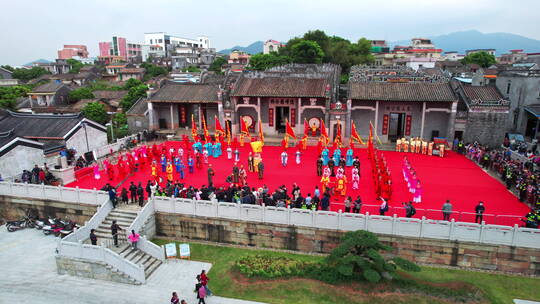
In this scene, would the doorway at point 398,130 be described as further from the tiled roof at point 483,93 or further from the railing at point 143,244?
the railing at point 143,244

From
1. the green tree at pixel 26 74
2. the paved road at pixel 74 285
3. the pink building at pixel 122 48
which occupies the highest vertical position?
the pink building at pixel 122 48

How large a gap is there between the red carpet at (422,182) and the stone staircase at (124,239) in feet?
10.6

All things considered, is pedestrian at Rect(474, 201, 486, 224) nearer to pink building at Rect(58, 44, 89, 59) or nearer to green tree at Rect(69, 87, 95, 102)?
green tree at Rect(69, 87, 95, 102)

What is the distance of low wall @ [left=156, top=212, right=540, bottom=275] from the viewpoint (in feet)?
40.9

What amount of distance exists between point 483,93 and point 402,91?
18.7ft

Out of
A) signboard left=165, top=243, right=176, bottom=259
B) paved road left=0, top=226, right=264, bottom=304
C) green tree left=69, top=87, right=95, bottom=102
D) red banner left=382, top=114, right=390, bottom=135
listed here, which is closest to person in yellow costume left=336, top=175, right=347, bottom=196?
paved road left=0, top=226, right=264, bottom=304

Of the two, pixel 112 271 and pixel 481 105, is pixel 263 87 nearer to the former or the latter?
pixel 481 105

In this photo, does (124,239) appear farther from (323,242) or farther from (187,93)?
(187,93)

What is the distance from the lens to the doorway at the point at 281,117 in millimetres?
29377

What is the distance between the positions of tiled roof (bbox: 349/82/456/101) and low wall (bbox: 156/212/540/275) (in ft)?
47.4

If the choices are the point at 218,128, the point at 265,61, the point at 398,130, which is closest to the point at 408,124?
the point at 398,130

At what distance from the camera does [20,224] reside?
668 inches

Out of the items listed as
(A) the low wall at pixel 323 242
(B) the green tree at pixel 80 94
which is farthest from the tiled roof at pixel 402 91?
(B) the green tree at pixel 80 94

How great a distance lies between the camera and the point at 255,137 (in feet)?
94.1
